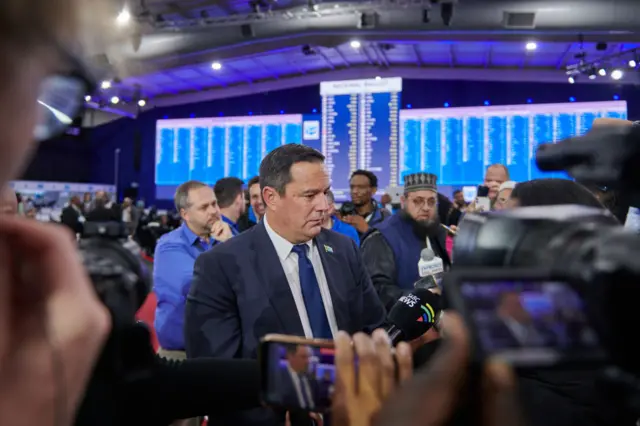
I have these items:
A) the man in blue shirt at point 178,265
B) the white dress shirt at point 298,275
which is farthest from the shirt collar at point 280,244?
the man in blue shirt at point 178,265

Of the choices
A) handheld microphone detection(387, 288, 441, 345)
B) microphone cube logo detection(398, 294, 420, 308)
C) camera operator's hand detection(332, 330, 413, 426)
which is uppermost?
camera operator's hand detection(332, 330, 413, 426)

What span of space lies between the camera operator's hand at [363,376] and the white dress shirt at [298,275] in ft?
3.38

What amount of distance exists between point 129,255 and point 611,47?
903cm

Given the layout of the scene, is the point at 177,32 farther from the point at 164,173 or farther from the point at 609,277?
the point at 609,277

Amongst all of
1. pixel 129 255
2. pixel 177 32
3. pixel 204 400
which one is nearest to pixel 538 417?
pixel 204 400

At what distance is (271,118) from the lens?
370 inches

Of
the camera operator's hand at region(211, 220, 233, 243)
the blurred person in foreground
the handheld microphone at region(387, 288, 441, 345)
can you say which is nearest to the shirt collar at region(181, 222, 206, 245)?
the camera operator's hand at region(211, 220, 233, 243)

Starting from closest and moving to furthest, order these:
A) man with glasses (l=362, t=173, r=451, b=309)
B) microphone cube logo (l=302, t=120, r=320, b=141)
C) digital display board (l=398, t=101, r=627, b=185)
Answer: man with glasses (l=362, t=173, r=451, b=309)
digital display board (l=398, t=101, r=627, b=185)
microphone cube logo (l=302, t=120, r=320, b=141)

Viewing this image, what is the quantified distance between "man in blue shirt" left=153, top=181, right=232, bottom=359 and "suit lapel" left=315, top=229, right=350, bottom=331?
1.02 metres

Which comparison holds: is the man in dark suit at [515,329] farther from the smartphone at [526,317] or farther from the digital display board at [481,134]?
the digital display board at [481,134]

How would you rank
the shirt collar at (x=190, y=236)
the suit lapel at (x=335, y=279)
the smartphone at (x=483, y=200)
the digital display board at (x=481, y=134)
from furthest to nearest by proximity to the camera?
the digital display board at (x=481, y=134)
the smartphone at (x=483, y=200)
the shirt collar at (x=190, y=236)
the suit lapel at (x=335, y=279)

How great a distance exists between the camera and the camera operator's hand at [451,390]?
41 centimetres

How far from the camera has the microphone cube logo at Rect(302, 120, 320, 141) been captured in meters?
8.97

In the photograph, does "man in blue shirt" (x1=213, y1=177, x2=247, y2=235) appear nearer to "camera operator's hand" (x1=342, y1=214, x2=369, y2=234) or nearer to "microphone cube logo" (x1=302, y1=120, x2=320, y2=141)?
"camera operator's hand" (x1=342, y1=214, x2=369, y2=234)
